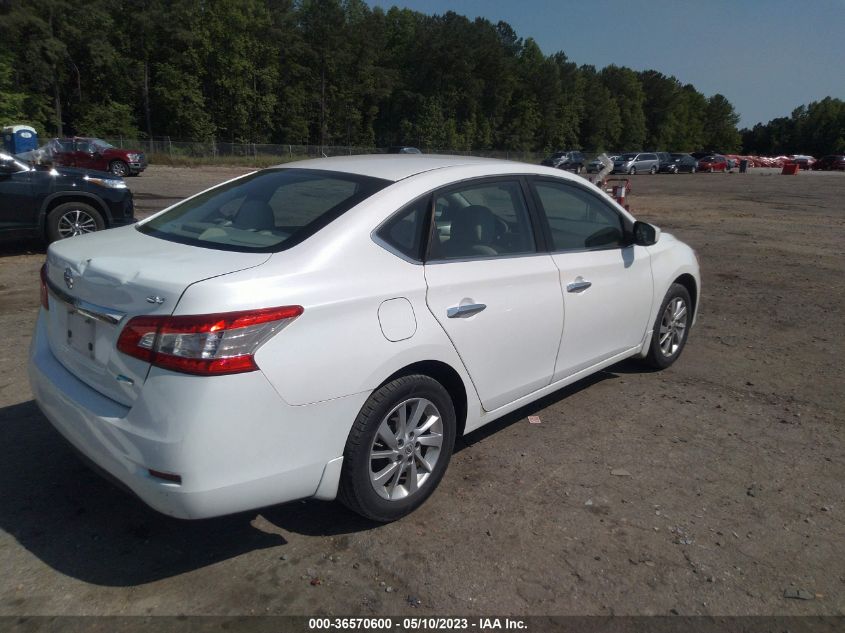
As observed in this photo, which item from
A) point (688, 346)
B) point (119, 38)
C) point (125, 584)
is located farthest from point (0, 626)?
point (119, 38)

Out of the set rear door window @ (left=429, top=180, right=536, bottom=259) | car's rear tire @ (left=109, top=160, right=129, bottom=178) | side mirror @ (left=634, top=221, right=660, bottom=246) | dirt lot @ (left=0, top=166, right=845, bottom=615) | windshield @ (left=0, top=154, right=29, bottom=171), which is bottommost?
car's rear tire @ (left=109, top=160, right=129, bottom=178)

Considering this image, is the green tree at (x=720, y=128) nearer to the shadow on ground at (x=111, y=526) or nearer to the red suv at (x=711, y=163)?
the red suv at (x=711, y=163)

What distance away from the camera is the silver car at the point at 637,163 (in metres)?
52.9

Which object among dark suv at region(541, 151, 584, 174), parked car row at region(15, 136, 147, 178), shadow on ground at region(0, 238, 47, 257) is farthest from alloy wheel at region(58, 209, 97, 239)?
dark suv at region(541, 151, 584, 174)

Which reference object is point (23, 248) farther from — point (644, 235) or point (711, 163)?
point (711, 163)

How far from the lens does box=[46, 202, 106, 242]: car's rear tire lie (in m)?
9.45

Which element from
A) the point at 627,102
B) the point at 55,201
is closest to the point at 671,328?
the point at 55,201

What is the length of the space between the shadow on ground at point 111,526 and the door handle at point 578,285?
1.81 metres

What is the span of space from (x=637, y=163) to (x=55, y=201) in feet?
165

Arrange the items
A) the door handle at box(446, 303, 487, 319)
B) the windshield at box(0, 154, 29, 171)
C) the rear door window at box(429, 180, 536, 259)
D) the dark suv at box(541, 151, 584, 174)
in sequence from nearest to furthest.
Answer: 1. the door handle at box(446, 303, 487, 319)
2. the rear door window at box(429, 180, 536, 259)
3. the windshield at box(0, 154, 29, 171)
4. the dark suv at box(541, 151, 584, 174)

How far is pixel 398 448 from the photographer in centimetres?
333

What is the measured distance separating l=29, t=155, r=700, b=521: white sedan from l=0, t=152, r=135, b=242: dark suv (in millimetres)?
6415

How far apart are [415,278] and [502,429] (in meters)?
1.63

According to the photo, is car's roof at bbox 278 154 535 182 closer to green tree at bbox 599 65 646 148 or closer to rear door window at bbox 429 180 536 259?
rear door window at bbox 429 180 536 259
